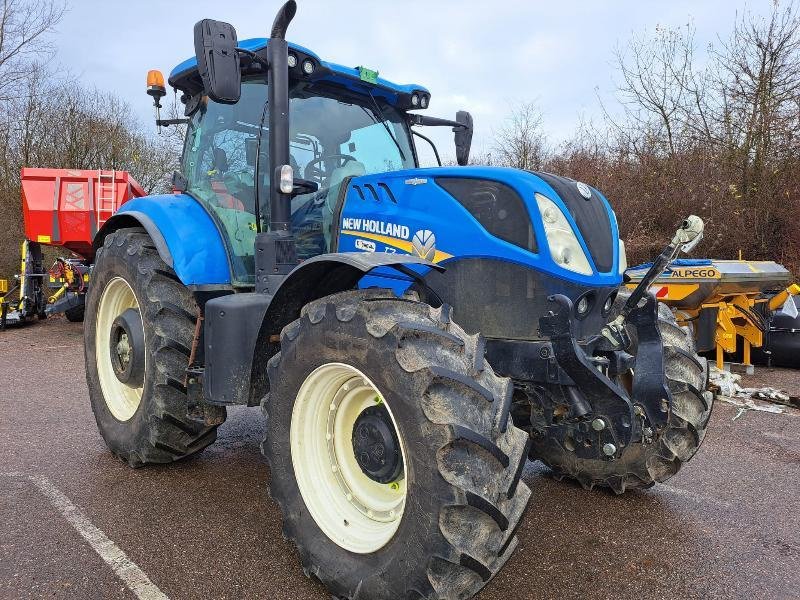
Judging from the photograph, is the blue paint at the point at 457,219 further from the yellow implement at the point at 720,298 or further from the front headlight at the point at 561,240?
the yellow implement at the point at 720,298

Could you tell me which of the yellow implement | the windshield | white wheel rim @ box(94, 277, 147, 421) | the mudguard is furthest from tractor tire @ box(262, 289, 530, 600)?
the yellow implement

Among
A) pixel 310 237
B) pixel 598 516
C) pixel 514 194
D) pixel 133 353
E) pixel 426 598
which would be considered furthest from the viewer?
pixel 133 353

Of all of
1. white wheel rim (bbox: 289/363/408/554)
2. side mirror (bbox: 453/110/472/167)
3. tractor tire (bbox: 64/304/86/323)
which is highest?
side mirror (bbox: 453/110/472/167)

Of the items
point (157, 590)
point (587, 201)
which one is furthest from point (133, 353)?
point (587, 201)

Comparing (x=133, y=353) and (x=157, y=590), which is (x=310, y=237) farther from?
(x=157, y=590)

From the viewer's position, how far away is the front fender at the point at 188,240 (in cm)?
378

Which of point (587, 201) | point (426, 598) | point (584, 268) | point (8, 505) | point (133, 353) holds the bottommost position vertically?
point (8, 505)

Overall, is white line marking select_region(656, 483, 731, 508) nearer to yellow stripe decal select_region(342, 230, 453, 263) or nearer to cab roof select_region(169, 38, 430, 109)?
yellow stripe decal select_region(342, 230, 453, 263)

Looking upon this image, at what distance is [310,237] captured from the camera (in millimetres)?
3760

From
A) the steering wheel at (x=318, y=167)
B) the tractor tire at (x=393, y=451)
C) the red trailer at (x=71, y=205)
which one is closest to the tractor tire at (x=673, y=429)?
the tractor tire at (x=393, y=451)

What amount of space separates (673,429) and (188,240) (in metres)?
2.99

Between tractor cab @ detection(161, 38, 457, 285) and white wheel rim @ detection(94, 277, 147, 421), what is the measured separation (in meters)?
0.94

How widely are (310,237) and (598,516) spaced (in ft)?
7.46

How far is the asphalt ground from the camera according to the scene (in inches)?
109
